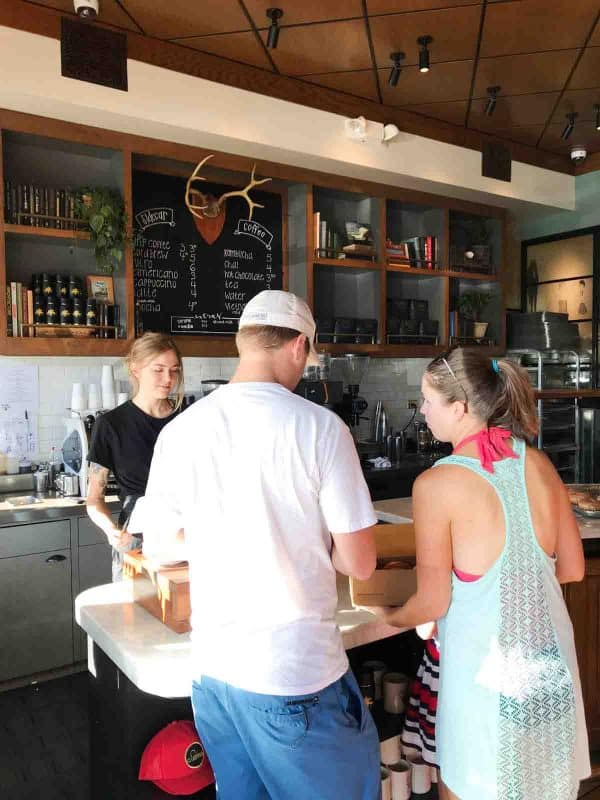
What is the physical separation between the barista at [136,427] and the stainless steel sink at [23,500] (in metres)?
1.08

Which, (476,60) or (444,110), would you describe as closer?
(476,60)

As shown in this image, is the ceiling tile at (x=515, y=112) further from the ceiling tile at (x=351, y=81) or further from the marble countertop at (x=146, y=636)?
the marble countertop at (x=146, y=636)

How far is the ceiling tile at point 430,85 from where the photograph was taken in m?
4.11

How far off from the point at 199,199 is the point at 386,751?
346 cm

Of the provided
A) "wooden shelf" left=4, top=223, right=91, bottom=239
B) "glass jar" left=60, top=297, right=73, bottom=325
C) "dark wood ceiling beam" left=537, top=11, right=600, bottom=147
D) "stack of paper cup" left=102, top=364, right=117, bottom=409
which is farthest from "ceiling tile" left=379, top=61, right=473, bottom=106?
"stack of paper cup" left=102, top=364, right=117, bottom=409

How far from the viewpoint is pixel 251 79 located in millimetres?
4012

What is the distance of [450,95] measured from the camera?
14.7 feet

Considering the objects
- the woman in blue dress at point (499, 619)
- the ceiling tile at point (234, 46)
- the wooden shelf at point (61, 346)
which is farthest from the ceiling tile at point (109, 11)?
the woman in blue dress at point (499, 619)

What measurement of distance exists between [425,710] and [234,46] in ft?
11.4

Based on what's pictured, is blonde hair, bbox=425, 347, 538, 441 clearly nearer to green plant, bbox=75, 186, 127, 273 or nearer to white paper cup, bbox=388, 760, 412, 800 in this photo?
white paper cup, bbox=388, 760, 412, 800

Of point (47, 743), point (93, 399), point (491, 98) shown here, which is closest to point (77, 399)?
point (93, 399)

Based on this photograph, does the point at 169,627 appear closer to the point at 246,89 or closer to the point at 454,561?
the point at 454,561

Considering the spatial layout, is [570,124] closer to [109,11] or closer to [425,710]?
[109,11]

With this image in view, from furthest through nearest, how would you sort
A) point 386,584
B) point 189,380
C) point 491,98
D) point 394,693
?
point 189,380 → point 491,98 → point 394,693 → point 386,584
